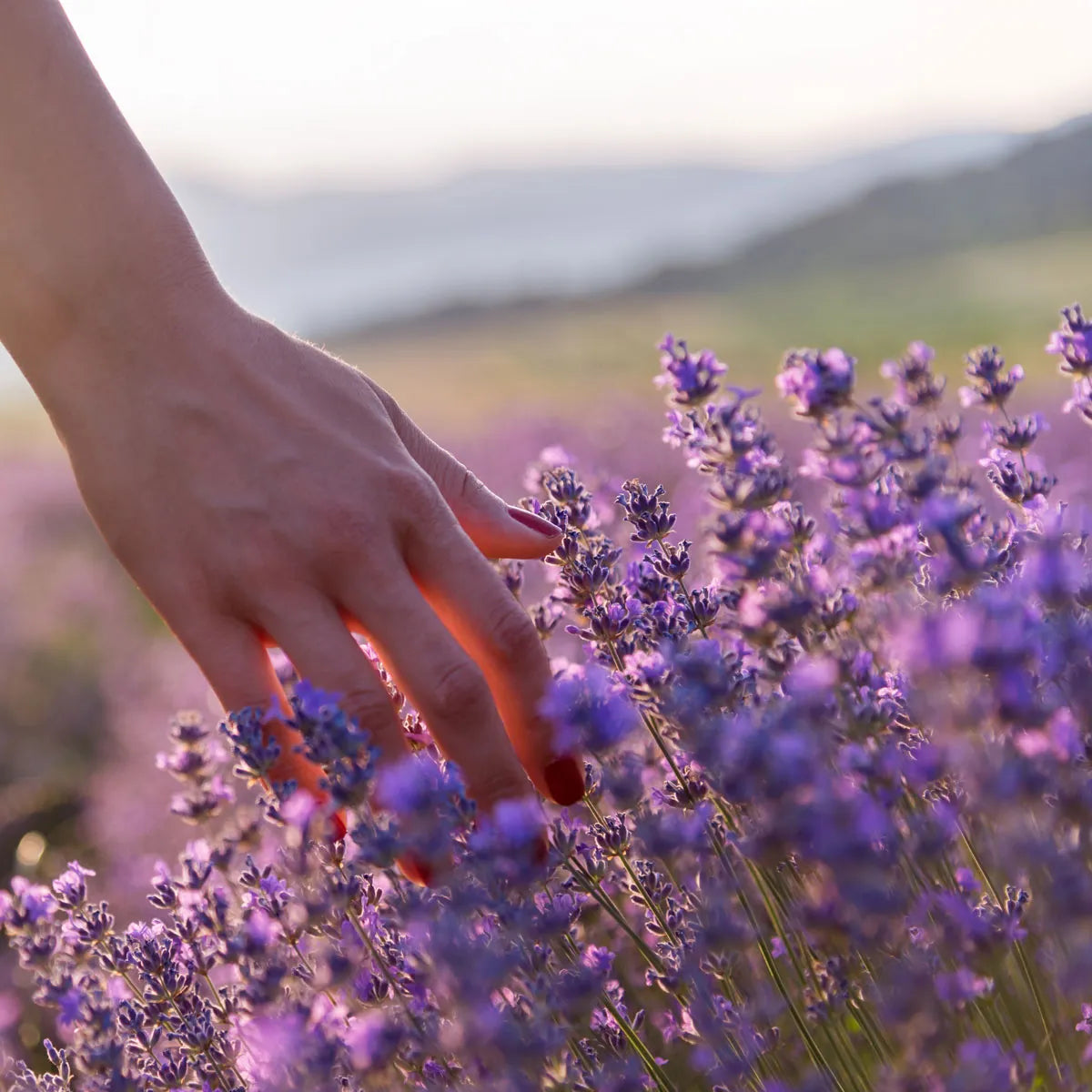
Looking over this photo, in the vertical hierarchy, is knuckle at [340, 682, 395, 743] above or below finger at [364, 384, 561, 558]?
below

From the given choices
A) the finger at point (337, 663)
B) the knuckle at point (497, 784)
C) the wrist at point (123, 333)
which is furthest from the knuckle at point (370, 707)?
the wrist at point (123, 333)

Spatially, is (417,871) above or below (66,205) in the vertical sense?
below

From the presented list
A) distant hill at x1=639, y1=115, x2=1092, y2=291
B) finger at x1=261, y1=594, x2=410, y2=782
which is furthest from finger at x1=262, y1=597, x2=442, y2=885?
distant hill at x1=639, y1=115, x2=1092, y2=291

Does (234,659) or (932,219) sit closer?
(234,659)

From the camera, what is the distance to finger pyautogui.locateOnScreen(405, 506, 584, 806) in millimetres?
1723

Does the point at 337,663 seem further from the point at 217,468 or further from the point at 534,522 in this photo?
the point at 534,522

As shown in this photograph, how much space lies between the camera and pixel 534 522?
1.93m

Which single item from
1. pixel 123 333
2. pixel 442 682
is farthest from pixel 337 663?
pixel 123 333

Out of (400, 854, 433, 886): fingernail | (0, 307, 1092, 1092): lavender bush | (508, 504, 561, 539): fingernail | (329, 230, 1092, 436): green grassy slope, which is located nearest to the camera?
(0, 307, 1092, 1092): lavender bush

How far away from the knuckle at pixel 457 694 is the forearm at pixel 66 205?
688 millimetres

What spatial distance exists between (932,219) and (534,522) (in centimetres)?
2461

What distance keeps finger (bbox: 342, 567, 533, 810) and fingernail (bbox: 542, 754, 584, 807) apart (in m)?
0.05

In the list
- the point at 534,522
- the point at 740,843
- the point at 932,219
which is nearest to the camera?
the point at 740,843

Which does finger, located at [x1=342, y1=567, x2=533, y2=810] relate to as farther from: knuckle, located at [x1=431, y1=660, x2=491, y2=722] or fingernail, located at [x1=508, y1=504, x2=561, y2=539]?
fingernail, located at [x1=508, y1=504, x2=561, y2=539]
